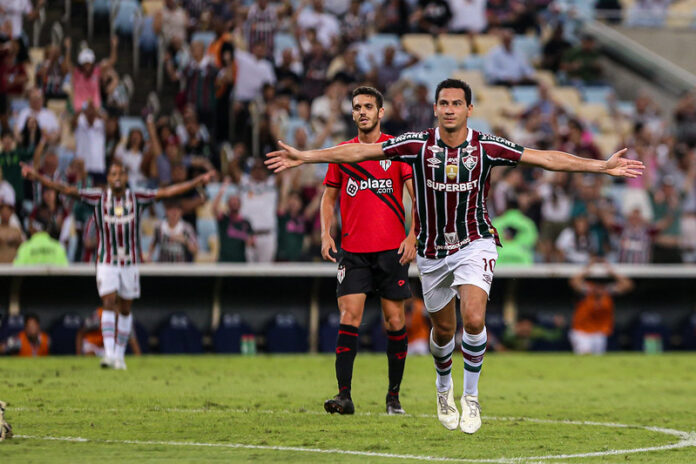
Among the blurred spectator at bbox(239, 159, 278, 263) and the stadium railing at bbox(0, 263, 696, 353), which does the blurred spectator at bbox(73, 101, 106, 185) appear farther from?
the blurred spectator at bbox(239, 159, 278, 263)

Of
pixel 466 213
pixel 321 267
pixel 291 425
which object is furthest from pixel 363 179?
pixel 321 267

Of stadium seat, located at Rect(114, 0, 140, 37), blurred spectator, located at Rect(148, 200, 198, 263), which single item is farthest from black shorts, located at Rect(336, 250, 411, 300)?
stadium seat, located at Rect(114, 0, 140, 37)

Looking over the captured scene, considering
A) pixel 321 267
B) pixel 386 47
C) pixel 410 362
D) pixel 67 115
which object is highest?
pixel 386 47

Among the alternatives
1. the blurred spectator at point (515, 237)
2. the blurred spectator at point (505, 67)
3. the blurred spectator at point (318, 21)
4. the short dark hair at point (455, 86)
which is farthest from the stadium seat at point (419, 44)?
the short dark hair at point (455, 86)

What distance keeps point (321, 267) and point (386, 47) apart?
638 centimetres

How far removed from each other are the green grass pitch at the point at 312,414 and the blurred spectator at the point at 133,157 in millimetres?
3274

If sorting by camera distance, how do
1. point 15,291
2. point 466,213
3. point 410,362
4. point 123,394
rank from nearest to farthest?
point 466,213 < point 123,394 < point 410,362 < point 15,291

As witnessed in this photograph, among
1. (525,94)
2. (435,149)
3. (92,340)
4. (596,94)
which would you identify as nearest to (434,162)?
(435,149)

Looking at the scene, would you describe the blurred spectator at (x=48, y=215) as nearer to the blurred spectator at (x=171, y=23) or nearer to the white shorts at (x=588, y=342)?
the blurred spectator at (x=171, y=23)

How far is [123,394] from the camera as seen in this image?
10.9m

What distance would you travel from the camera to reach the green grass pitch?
7258 millimetres

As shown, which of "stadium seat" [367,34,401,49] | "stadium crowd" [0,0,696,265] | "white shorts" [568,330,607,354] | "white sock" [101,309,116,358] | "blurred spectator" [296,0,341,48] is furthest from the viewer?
"stadium seat" [367,34,401,49]

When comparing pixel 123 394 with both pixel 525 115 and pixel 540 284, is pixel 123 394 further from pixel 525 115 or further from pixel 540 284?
pixel 525 115

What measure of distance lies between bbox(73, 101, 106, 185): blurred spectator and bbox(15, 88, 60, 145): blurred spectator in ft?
1.07
